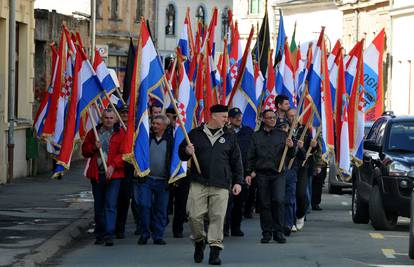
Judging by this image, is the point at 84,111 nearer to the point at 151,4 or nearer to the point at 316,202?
the point at 316,202

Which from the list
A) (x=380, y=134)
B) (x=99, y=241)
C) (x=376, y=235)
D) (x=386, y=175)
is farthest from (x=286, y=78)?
(x=99, y=241)

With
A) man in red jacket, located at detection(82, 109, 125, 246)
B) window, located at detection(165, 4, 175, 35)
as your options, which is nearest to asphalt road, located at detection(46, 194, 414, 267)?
man in red jacket, located at detection(82, 109, 125, 246)

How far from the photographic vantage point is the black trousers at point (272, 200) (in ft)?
62.2

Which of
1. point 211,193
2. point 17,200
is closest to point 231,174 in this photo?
point 211,193

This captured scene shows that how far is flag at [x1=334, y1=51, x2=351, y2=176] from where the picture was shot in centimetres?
2108

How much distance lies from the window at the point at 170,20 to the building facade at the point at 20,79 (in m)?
69.6

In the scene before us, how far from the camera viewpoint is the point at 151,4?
87.9m

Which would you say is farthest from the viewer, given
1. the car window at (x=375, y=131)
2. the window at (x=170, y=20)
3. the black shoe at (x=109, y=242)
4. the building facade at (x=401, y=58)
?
the window at (x=170, y=20)

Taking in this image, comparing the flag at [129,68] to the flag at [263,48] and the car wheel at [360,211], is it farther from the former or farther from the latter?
the flag at [263,48]

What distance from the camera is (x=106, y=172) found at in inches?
731

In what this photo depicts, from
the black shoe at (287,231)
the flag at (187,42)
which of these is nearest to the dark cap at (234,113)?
the black shoe at (287,231)

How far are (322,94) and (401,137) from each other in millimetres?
1447

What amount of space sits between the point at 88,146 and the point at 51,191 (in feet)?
32.1

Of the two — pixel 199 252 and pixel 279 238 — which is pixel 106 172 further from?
pixel 199 252
